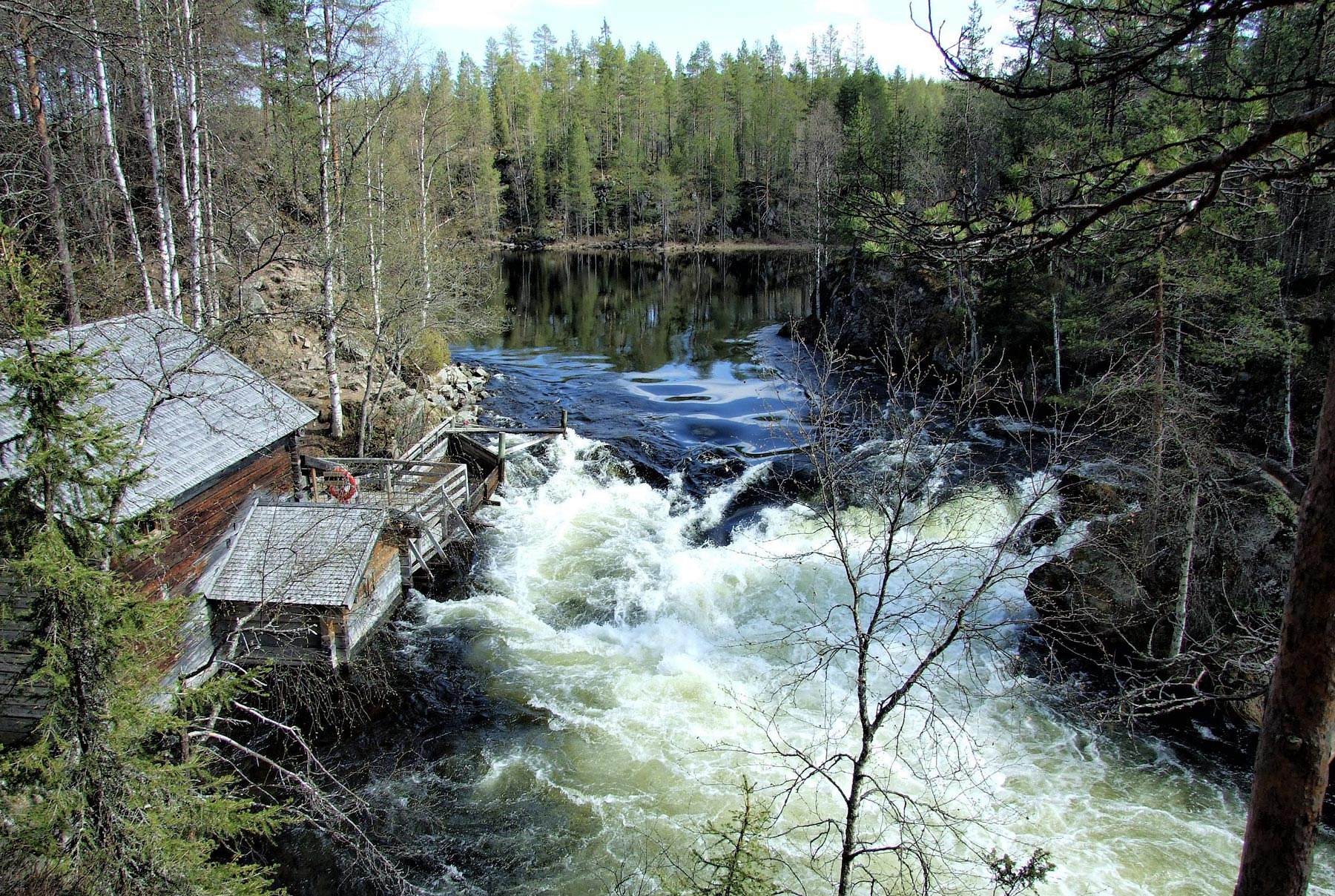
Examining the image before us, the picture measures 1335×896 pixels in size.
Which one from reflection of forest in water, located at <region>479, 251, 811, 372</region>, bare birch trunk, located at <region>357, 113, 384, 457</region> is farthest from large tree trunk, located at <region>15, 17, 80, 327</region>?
reflection of forest in water, located at <region>479, 251, 811, 372</region>

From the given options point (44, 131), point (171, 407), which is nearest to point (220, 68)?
point (44, 131)

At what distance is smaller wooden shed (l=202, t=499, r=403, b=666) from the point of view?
1385cm

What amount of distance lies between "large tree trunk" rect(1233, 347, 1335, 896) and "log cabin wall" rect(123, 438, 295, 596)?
13.2 meters

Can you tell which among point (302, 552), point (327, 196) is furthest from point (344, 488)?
point (327, 196)

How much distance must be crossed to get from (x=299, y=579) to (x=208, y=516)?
8.43 feet

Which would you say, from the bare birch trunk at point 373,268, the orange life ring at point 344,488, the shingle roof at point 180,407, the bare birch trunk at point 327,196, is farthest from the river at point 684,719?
the bare birch trunk at point 327,196

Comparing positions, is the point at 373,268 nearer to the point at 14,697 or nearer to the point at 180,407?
the point at 180,407

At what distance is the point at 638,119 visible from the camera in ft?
315

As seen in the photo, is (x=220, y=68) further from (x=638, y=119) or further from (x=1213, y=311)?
(x=638, y=119)

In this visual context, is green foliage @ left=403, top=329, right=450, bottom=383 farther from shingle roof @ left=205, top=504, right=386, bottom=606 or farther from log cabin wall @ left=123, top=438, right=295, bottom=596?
shingle roof @ left=205, top=504, right=386, bottom=606

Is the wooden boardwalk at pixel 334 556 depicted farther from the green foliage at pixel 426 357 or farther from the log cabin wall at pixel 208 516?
the green foliage at pixel 426 357

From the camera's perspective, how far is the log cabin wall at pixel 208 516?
12.7 meters

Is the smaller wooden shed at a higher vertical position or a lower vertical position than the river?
higher

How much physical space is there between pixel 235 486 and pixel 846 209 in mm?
14425
